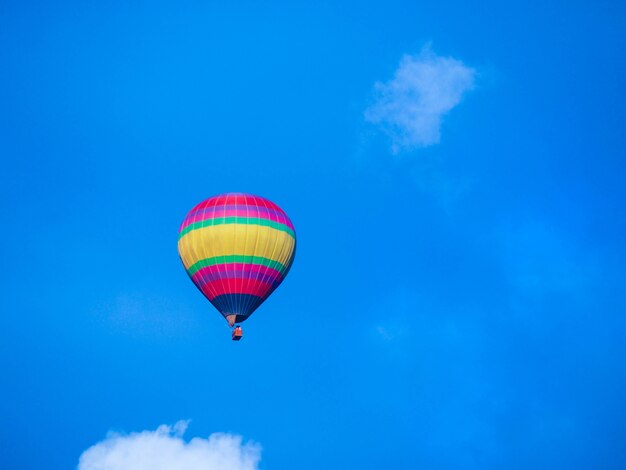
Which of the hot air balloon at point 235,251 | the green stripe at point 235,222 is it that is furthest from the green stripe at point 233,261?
the green stripe at point 235,222

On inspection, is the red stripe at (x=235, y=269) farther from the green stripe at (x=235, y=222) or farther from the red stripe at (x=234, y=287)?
the green stripe at (x=235, y=222)

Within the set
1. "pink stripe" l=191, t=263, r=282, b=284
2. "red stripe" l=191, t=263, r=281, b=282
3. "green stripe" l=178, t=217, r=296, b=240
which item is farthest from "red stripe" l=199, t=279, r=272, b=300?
"green stripe" l=178, t=217, r=296, b=240

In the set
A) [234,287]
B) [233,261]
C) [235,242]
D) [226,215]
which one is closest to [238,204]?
[226,215]

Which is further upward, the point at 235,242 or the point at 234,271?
the point at 235,242

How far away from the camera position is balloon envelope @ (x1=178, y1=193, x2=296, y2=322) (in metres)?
57.6

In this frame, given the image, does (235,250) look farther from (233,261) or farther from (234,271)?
(234,271)

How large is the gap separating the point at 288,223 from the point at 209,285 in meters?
5.45

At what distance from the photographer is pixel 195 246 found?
58344mm

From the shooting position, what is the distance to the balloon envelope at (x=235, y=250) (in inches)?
2267

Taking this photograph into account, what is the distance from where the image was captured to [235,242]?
57.5 meters

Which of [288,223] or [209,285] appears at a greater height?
[288,223]

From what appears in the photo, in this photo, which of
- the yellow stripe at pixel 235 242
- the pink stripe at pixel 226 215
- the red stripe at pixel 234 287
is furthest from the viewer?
the pink stripe at pixel 226 215

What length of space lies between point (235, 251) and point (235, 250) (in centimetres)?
5

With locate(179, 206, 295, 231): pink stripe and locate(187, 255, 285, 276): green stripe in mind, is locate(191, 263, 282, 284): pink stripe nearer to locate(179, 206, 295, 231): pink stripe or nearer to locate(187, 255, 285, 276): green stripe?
locate(187, 255, 285, 276): green stripe
